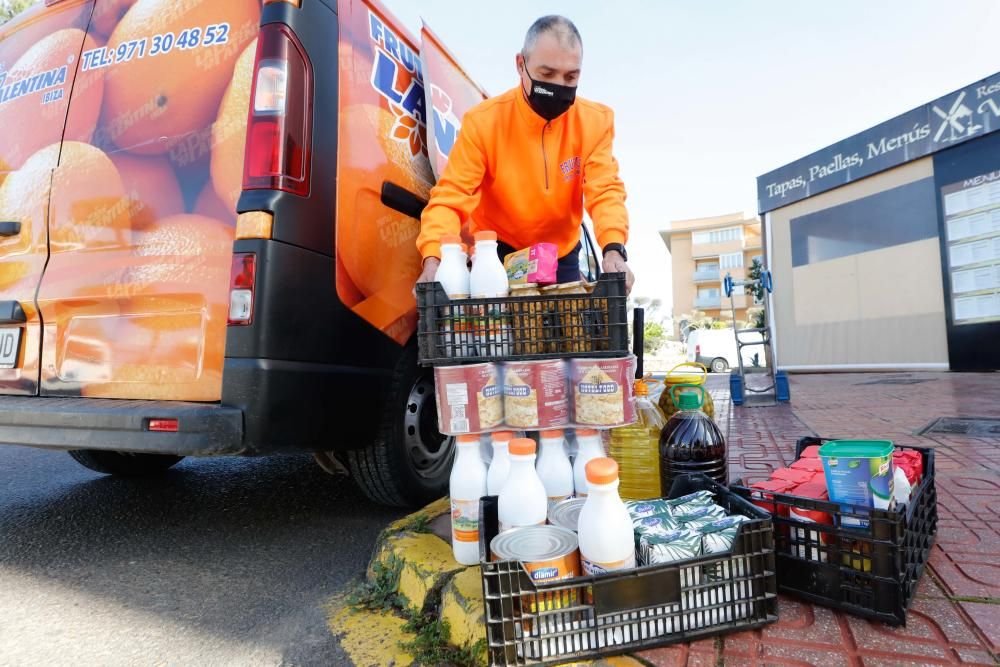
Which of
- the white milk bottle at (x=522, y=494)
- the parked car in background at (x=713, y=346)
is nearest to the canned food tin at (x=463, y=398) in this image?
the white milk bottle at (x=522, y=494)

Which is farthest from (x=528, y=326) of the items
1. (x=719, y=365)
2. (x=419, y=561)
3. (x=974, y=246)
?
(x=719, y=365)

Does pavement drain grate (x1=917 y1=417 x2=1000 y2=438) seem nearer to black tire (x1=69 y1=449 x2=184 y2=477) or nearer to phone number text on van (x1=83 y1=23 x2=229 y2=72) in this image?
phone number text on van (x1=83 y1=23 x2=229 y2=72)

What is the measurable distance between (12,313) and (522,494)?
2.48 meters

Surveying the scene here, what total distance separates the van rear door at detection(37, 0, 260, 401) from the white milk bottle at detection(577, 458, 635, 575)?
1.44 metres

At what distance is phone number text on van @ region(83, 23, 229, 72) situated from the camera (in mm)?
2223

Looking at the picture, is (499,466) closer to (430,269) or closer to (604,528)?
(604,528)

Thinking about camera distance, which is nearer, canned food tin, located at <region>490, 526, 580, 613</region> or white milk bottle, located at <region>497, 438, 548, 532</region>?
canned food tin, located at <region>490, 526, 580, 613</region>

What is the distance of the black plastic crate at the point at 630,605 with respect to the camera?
130 centimetres

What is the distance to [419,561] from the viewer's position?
1878 millimetres

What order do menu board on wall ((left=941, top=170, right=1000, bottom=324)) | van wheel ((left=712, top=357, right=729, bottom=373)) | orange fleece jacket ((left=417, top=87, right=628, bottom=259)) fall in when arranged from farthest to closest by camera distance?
van wheel ((left=712, top=357, right=729, bottom=373))
menu board on wall ((left=941, top=170, right=1000, bottom=324))
orange fleece jacket ((left=417, top=87, right=628, bottom=259))

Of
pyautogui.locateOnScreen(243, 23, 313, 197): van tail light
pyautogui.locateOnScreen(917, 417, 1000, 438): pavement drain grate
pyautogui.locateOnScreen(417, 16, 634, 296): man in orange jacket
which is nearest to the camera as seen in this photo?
pyautogui.locateOnScreen(243, 23, 313, 197): van tail light

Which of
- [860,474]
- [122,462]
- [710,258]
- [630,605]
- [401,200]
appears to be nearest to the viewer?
[630,605]

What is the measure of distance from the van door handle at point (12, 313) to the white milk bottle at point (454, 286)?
1972 millimetres

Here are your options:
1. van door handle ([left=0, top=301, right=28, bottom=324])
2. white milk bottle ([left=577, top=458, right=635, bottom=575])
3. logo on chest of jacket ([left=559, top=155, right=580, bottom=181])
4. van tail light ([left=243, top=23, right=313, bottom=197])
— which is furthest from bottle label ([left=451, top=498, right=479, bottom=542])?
van door handle ([left=0, top=301, right=28, bottom=324])
